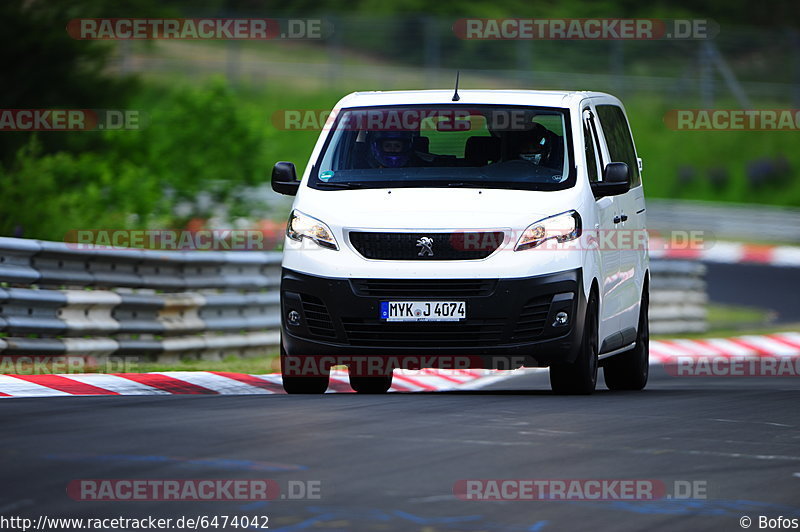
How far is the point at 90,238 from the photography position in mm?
19078

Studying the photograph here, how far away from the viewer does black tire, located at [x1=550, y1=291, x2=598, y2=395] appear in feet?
36.7

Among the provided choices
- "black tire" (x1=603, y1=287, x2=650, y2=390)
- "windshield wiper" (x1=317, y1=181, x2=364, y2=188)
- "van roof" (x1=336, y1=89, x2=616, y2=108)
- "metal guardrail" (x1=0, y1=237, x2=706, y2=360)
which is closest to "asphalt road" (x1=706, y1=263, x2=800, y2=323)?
"metal guardrail" (x1=0, y1=237, x2=706, y2=360)

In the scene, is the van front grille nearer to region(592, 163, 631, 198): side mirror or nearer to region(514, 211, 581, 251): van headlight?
region(514, 211, 581, 251): van headlight

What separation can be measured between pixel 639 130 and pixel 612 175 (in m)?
39.1

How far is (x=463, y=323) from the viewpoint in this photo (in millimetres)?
10797

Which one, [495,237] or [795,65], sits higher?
[795,65]

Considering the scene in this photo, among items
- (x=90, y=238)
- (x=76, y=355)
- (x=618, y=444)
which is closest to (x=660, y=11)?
(x=90, y=238)

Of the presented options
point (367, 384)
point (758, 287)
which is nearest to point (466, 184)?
point (367, 384)

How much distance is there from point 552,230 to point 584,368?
994 millimetres

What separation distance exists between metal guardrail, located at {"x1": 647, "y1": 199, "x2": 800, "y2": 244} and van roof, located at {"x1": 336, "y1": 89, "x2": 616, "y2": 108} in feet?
96.5

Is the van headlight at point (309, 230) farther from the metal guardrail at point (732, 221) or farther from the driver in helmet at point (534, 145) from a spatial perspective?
the metal guardrail at point (732, 221)

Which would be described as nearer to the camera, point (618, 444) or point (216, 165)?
point (618, 444)

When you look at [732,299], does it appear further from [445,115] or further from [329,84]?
[329,84]

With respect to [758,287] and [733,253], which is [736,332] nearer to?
[758,287]
